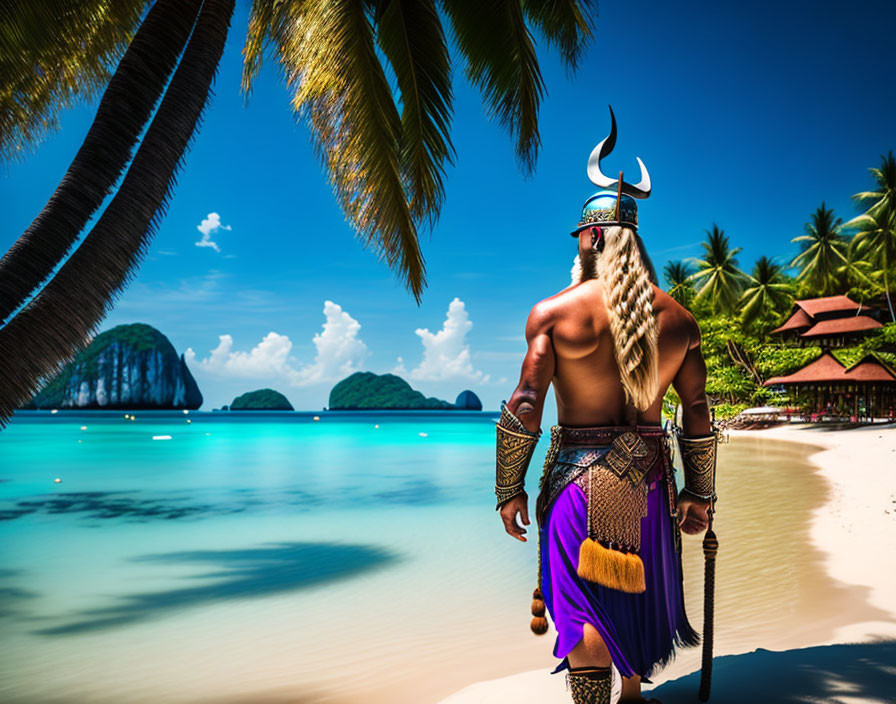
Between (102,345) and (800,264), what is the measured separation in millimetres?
128292

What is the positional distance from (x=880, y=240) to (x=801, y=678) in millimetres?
36521

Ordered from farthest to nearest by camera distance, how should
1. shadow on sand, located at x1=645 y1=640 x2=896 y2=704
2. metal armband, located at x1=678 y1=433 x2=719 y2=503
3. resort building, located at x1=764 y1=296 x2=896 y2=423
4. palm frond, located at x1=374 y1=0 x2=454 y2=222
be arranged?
resort building, located at x1=764 y1=296 x2=896 y2=423, palm frond, located at x1=374 y1=0 x2=454 y2=222, shadow on sand, located at x1=645 y1=640 x2=896 y2=704, metal armband, located at x1=678 y1=433 x2=719 y2=503

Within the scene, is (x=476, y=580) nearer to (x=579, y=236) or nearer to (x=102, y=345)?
(x=579, y=236)

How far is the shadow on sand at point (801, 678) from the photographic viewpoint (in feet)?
9.39

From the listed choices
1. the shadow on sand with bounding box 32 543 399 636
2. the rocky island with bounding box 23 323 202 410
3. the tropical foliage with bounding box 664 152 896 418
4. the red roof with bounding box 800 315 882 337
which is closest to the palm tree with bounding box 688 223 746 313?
the tropical foliage with bounding box 664 152 896 418

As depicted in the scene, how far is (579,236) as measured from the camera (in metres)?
2.60

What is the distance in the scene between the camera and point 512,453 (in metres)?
2.36

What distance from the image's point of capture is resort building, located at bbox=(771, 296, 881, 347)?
114ft

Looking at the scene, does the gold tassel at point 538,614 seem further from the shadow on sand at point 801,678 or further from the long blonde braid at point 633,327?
the shadow on sand at point 801,678

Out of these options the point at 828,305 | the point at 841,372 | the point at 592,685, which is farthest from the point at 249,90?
the point at 828,305

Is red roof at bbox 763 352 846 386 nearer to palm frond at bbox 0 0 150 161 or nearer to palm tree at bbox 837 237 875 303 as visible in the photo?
palm tree at bbox 837 237 875 303

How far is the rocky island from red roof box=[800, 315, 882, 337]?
125642 millimetres

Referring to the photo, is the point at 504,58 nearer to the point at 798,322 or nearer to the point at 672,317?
the point at 672,317

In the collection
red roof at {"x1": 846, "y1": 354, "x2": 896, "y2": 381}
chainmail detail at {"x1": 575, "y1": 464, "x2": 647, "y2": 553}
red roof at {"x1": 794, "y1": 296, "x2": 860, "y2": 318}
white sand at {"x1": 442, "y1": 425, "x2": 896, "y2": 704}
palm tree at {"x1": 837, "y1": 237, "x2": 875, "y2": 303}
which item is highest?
palm tree at {"x1": 837, "y1": 237, "x2": 875, "y2": 303}
